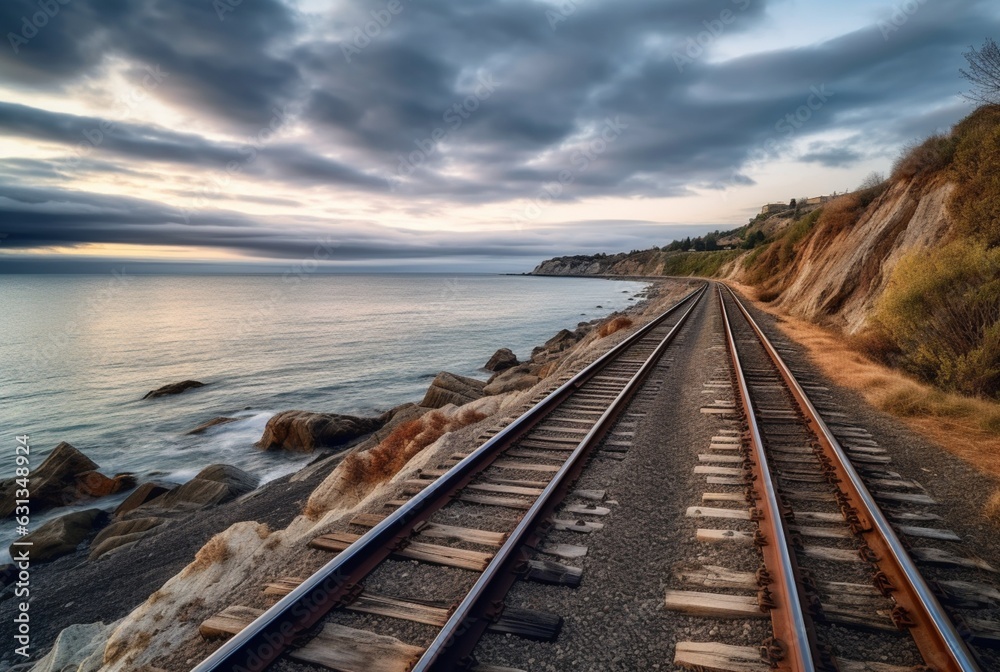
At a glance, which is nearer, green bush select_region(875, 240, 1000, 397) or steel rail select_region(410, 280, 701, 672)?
steel rail select_region(410, 280, 701, 672)

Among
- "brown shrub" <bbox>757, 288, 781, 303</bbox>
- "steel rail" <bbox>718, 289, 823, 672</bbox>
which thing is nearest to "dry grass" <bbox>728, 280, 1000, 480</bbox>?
"steel rail" <bbox>718, 289, 823, 672</bbox>

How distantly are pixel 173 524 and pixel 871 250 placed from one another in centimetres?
2464

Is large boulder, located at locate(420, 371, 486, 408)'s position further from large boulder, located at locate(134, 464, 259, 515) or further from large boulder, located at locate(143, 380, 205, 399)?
large boulder, located at locate(143, 380, 205, 399)

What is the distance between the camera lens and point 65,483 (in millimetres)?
14617

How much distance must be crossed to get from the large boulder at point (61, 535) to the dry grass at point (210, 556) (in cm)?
931

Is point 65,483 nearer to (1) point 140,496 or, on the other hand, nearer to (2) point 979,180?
(1) point 140,496

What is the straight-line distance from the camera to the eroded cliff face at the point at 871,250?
51.9 ft

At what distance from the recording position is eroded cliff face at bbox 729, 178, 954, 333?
51.9 ft

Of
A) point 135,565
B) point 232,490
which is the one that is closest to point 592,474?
point 135,565

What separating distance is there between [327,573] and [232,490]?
11.8 m

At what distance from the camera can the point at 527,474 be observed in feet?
20.2

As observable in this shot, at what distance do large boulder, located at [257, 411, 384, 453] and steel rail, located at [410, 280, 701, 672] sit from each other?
1289cm

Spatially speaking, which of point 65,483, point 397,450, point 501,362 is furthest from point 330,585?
point 501,362

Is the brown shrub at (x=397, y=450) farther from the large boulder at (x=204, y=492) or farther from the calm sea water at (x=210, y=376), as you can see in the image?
the calm sea water at (x=210, y=376)
